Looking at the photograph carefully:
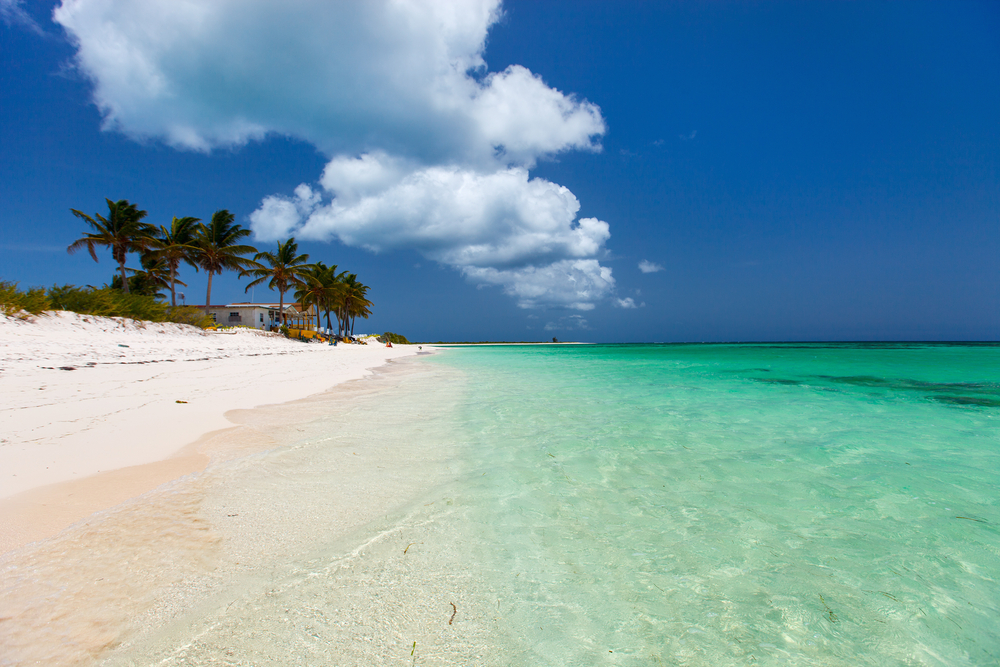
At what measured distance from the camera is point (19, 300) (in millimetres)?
13055

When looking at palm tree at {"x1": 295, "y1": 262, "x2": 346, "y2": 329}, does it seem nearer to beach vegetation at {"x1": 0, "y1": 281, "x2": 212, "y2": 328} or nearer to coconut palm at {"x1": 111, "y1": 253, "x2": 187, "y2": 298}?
coconut palm at {"x1": 111, "y1": 253, "x2": 187, "y2": 298}

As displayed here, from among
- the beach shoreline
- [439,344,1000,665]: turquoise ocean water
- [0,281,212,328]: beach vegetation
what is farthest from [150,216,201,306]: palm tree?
[439,344,1000,665]: turquoise ocean water

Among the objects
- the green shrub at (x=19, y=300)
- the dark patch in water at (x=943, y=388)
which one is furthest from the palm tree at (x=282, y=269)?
the dark patch in water at (x=943, y=388)

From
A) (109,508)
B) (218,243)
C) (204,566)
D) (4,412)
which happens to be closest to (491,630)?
(204,566)

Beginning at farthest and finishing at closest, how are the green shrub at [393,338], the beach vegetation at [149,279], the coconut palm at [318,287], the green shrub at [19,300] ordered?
the green shrub at [393,338] < the coconut palm at [318,287] < the beach vegetation at [149,279] < the green shrub at [19,300]

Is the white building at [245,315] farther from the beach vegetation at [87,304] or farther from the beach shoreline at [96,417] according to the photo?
the beach shoreline at [96,417]

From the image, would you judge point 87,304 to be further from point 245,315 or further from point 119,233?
point 245,315

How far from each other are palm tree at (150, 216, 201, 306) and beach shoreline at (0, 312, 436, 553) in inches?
752

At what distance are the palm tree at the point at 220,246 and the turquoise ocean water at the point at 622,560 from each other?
1260 inches

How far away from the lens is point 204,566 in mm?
2043

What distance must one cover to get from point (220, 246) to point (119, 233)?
5.70m

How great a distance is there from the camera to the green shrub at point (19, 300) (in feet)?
40.5

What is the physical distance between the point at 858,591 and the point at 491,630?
1.99m

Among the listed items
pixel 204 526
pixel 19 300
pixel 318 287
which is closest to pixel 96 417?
pixel 204 526
